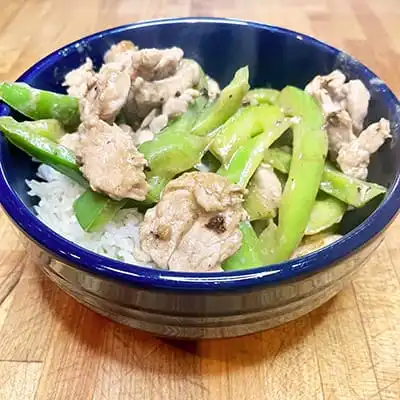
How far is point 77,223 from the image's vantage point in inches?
43.8

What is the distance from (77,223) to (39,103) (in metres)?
0.24

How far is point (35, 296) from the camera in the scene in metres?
1.12

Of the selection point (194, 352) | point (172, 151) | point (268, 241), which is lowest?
point (194, 352)

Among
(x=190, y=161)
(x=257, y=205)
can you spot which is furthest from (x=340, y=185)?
(x=190, y=161)

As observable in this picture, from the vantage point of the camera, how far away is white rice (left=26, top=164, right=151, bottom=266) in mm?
1069

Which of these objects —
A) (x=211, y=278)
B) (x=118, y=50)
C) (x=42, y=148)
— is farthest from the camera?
(x=118, y=50)

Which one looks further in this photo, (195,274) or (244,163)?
(244,163)

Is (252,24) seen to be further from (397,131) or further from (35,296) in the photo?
(35,296)

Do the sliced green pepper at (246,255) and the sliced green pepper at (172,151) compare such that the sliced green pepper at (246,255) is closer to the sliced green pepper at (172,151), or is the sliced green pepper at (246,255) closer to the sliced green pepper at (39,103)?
the sliced green pepper at (172,151)

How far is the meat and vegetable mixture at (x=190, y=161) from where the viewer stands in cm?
97

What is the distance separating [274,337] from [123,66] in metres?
0.57

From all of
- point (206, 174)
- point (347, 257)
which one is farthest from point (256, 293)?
point (206, 174)

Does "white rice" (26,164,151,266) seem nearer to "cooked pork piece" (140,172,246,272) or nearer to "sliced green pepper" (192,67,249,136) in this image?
"cooked pork piece" (140,172,246,272)

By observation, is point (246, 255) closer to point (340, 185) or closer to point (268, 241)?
point (268, 241)
